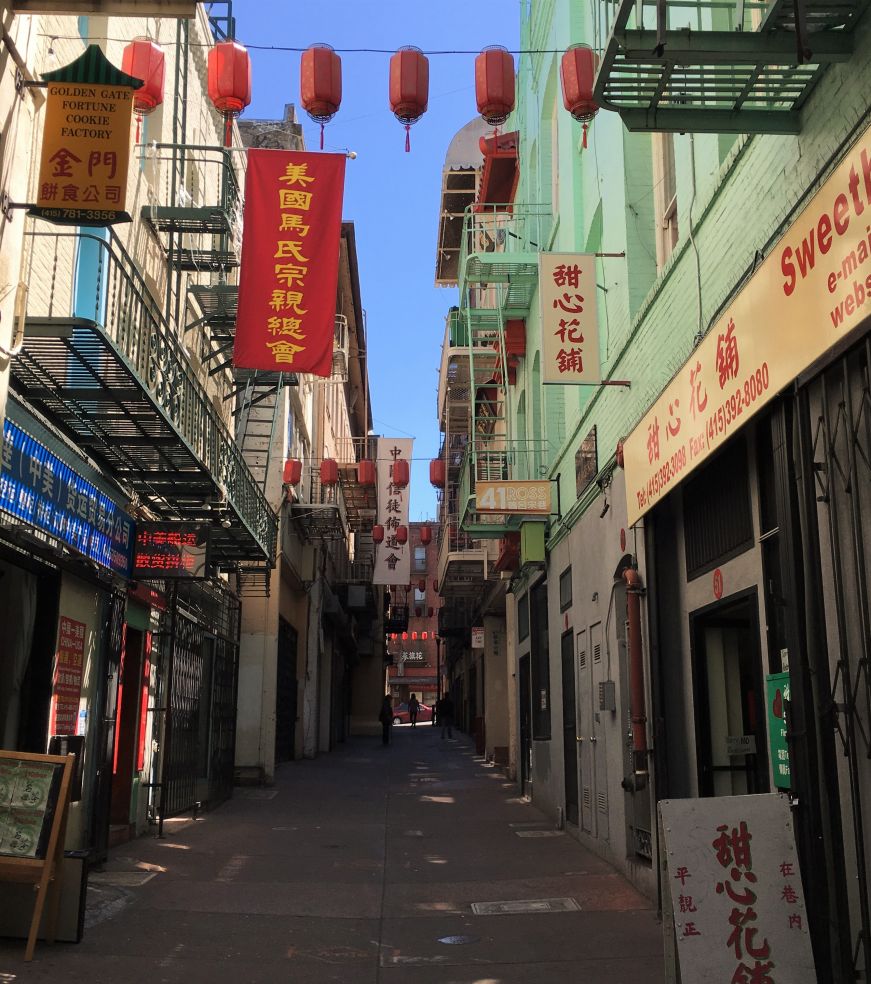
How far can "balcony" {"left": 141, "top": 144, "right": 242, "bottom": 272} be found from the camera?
43.2 feet

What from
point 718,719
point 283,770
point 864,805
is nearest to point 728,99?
point 864,805

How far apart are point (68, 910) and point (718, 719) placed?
212 inches

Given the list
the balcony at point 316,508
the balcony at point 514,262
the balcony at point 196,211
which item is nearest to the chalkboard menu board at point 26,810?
the balcony at point 196,211

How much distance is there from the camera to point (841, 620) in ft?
18.1

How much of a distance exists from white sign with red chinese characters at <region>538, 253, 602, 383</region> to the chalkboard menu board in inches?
242

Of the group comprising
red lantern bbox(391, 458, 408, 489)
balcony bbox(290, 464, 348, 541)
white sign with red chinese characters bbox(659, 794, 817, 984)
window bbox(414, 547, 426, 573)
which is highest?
window bbox(414, 547, 426, 573)

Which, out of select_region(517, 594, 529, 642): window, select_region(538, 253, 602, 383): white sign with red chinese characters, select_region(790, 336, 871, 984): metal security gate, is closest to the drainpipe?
select_region(538, 253, 602, 383): white sign with red chinese characters

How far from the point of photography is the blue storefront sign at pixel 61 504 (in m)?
8.04

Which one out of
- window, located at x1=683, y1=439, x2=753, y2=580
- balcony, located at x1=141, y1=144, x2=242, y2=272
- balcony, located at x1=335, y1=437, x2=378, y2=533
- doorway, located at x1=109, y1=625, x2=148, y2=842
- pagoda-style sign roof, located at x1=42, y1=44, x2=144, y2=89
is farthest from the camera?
balcony, located at x1=335, y1=437, x2=378, y2=533

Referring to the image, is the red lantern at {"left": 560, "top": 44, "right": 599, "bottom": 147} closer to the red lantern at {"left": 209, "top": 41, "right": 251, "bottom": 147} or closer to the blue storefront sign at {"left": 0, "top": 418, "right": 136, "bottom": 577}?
the red lantern at {"left": 209, "top": 41, "right": 251, "bottom": 147}

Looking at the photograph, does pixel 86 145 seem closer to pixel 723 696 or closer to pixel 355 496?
pixel 723 696

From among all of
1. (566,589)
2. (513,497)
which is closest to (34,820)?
(566,589)

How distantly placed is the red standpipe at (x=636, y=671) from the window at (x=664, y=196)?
3158 millimetres

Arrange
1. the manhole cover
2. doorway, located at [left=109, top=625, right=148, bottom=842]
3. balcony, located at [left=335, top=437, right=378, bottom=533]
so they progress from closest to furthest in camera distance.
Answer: the manhole cover → doorway, located at [left=109, top=625, right=148, bottom=842] → balcony, located at [left=335, top=437, right=378, bottom=533]
